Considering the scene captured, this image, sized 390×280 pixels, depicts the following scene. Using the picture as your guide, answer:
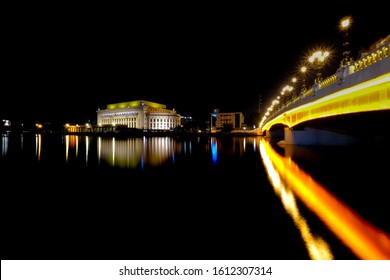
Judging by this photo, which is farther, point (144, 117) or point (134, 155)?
point (144, 117)

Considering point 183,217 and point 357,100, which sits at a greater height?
point 357,100

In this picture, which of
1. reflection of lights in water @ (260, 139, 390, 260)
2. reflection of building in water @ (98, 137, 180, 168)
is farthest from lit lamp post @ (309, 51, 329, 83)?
reflection of building in water @ (98, 137, 180, 168)

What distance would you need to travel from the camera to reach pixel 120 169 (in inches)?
728

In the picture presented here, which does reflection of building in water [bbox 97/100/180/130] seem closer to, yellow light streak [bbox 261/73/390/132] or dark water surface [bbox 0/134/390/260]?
yellow light streak [bbox 261/73/390/132]

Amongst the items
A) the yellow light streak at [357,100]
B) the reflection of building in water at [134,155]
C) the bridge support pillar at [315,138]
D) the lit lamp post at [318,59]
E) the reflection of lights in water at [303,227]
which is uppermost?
the lit lamp post at [318,59]

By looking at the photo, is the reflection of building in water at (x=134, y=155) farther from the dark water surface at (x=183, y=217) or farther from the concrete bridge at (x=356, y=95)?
the concrete bridge at (x=356, y=95)

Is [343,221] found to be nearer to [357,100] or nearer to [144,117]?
[357,100]

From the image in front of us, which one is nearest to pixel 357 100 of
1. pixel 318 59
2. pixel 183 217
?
pixel 318 59

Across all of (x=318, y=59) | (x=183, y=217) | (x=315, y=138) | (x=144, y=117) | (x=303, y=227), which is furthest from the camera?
(x=144, y=117)

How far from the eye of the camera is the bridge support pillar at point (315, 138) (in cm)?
3603

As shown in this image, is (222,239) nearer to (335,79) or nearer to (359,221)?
(359,221)

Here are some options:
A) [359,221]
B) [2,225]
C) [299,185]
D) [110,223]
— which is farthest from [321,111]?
[2,225]

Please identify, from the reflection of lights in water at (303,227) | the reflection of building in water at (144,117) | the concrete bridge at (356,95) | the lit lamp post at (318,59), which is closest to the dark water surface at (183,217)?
the reflection of lights in water at (303,227)

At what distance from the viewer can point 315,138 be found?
127ft
